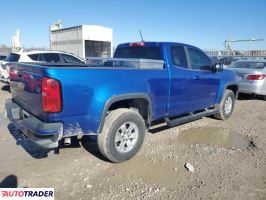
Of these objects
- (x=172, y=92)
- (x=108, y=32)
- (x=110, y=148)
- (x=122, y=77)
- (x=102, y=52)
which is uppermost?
(x=108, y=32)

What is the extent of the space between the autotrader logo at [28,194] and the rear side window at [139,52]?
131 inches

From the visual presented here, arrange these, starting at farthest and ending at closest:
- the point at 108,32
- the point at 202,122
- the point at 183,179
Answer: the point at 108,32
the point at 202,122
the point at 183,179

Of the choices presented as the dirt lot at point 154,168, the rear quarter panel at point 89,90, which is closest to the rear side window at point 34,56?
the dirt lot at point 154,168

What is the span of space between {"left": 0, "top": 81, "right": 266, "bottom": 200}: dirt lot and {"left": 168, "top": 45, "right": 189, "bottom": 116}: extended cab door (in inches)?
27.8

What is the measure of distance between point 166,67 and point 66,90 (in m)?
2.15

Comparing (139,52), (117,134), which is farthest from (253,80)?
(117,134)

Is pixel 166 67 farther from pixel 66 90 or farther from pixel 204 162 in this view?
pixel 66 90

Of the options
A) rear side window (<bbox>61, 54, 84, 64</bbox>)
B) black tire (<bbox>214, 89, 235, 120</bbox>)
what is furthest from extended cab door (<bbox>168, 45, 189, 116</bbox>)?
rear side window (<bbox>61, 54, 84, 64</bbox>)

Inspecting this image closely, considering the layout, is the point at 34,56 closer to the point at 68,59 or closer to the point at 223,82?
the point at 68,59

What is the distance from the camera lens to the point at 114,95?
381 cm

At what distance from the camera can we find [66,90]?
3.28m

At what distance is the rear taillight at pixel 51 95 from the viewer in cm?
321

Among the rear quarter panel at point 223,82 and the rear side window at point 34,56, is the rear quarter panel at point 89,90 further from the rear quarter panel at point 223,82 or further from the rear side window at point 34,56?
the rear side window at point 34,56

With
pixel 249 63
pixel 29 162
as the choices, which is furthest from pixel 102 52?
pixel 29 162
